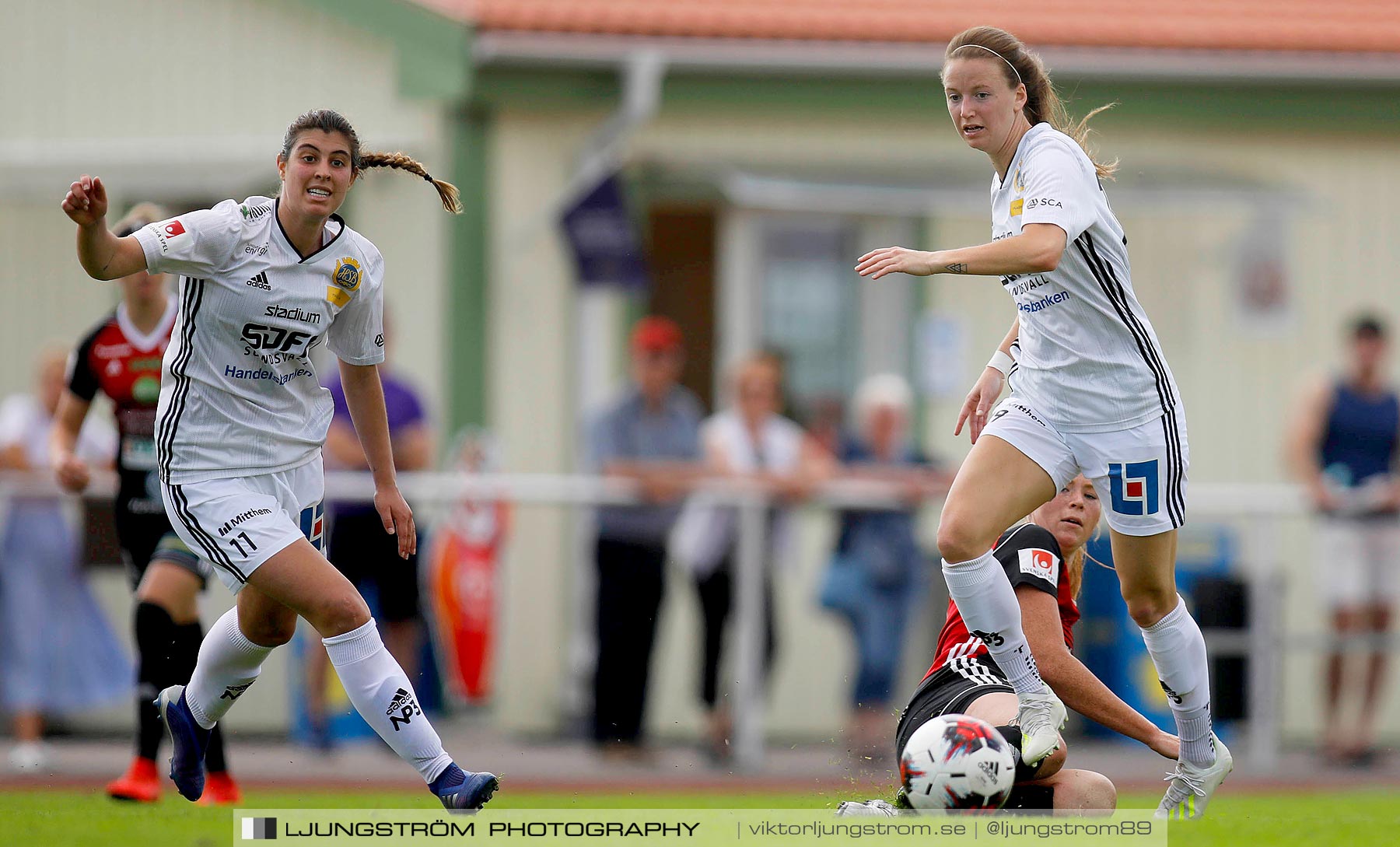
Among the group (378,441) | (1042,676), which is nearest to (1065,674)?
(1042,676)

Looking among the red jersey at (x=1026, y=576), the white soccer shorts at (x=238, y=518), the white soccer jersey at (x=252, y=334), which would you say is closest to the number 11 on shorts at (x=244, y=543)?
the white soccer shorts at (x=238, y=518)

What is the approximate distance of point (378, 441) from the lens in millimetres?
5906

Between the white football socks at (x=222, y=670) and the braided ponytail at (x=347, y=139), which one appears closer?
the braided ponytail at (x=347, y=139)

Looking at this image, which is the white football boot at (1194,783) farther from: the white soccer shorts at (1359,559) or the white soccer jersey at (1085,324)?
the white soccer shorts at (1359,559)

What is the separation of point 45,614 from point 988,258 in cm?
728

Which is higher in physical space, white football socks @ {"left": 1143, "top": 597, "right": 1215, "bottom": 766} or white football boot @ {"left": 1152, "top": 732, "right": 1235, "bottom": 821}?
white football socks @ {"left": 1143, "top": 597, "right": 1215, "bottom": 766}

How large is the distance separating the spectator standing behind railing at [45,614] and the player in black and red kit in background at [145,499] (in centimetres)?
320

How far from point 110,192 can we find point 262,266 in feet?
23.1

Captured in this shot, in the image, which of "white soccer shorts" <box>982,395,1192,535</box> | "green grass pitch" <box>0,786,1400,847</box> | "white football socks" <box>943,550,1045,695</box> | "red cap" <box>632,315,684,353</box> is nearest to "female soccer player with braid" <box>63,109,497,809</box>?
"green grass pitch" <box>0,786,1400,847</box>

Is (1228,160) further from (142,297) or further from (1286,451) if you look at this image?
(142,297)

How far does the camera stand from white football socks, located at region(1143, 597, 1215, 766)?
576 cm

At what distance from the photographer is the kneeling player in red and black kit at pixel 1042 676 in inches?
212

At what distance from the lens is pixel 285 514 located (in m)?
5.61

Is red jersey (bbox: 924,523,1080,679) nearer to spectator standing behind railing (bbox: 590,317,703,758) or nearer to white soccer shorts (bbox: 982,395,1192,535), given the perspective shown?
white soccer shorts (bbox: 982,395,1192,535)
